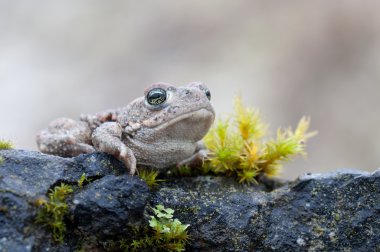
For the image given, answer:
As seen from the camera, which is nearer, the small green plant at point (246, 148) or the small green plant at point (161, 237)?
the small green plant at point (161, 237)

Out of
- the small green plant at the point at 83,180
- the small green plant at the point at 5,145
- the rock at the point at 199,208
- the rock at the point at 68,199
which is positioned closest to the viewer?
the rock at the point at 68,199

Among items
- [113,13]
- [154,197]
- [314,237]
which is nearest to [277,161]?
[314,237]

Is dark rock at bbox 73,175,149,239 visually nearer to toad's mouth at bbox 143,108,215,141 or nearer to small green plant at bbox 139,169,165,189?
small green plant at bbox 139,169,165,189

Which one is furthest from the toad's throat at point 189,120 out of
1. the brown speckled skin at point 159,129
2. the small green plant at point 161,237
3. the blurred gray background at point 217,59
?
the blurred gray background at point 217,59

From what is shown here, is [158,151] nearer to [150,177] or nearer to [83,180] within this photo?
[150,177]

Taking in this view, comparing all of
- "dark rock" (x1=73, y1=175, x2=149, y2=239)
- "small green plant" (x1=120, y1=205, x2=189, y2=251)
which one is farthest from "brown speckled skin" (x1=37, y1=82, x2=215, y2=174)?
"small green plant" (x1=120, y1=205, x2=189, y2=251)

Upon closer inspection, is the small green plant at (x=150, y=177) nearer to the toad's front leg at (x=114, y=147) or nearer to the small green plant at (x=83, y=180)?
the toad's front leg at (x=114, y=147)

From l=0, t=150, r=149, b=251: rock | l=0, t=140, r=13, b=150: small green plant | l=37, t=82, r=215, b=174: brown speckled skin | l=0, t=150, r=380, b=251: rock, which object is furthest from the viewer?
l=37, t=82, r=215, b=174: brown speckled skin

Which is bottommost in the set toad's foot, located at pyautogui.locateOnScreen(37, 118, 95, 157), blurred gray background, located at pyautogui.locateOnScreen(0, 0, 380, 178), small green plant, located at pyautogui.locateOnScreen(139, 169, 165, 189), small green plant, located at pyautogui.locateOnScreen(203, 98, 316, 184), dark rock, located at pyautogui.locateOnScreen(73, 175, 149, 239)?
dark rock, located at pyautogui.locateOnScreen(73, 175, 149, 239)
